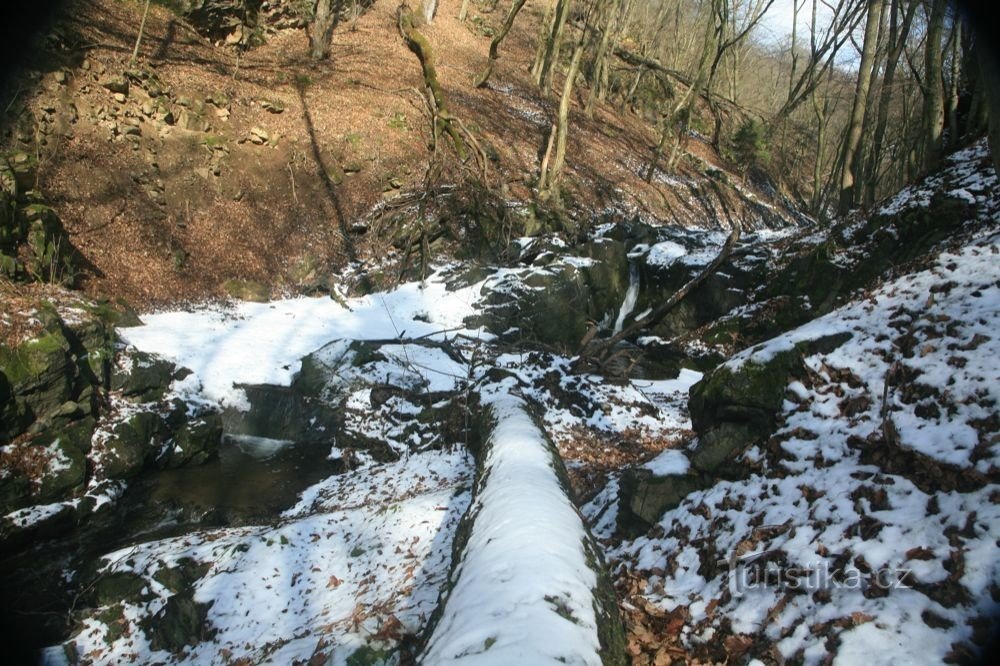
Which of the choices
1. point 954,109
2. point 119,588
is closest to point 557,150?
point 954,109

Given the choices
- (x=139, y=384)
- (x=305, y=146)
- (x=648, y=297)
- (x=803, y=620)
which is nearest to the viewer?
(x=803, y=620)

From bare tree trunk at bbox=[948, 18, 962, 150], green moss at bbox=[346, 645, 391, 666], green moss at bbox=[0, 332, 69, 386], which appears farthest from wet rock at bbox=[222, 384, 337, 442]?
bare tree trunk at bbox=[948, 18, 962, 150]

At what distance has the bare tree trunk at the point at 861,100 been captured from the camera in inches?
527

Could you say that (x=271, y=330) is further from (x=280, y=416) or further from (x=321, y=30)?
(x=321, y=30)

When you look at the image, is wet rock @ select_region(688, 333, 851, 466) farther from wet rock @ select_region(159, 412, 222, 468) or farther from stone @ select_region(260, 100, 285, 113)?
stone @ select_region(260, 100, 285, 113)

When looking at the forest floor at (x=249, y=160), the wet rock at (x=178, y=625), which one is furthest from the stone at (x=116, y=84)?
the wet rock at (x=178, y=625)

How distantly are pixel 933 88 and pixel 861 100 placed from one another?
4629 mm

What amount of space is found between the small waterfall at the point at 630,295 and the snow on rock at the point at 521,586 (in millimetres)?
9750

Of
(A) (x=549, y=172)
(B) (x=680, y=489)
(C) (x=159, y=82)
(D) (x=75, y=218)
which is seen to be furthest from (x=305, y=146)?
(B) (x=680, y=489)

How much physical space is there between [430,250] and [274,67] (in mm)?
10023

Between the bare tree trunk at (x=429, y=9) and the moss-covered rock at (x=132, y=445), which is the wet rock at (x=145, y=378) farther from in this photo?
the bare tree trunk at (x=429, y=9)

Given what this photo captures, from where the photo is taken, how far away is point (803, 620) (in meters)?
2.93

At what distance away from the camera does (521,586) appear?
113 inches

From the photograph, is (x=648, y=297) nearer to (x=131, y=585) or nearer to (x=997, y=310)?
(x=997, y=310)
